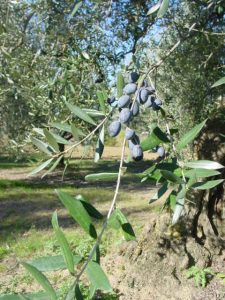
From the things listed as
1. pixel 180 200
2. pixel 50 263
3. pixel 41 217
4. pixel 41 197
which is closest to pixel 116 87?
pixel 180 200

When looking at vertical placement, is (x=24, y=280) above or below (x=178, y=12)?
below

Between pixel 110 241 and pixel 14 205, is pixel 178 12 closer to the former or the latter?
pixel 110 241

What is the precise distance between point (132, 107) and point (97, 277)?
493mm

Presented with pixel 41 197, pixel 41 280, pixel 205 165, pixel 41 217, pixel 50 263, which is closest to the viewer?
pixel 41 280

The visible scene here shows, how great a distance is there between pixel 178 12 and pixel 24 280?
3.25 metres

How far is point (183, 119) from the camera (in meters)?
6.53

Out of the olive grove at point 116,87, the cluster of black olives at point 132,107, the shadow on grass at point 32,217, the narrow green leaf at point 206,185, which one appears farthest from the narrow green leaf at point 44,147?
the shadow on grass at point 32,217

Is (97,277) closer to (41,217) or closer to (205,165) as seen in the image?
(205,165)

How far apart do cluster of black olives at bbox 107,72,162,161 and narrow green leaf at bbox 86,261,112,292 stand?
335 mm

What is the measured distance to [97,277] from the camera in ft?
3.12

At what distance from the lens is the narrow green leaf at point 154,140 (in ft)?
4.36

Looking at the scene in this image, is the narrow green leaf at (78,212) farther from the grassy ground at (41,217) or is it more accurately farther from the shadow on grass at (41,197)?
the shadow on grass at (41,197)

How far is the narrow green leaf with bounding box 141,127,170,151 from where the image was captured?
1330 millimetres

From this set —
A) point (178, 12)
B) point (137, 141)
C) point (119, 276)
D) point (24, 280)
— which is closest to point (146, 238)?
point (119, 276)
